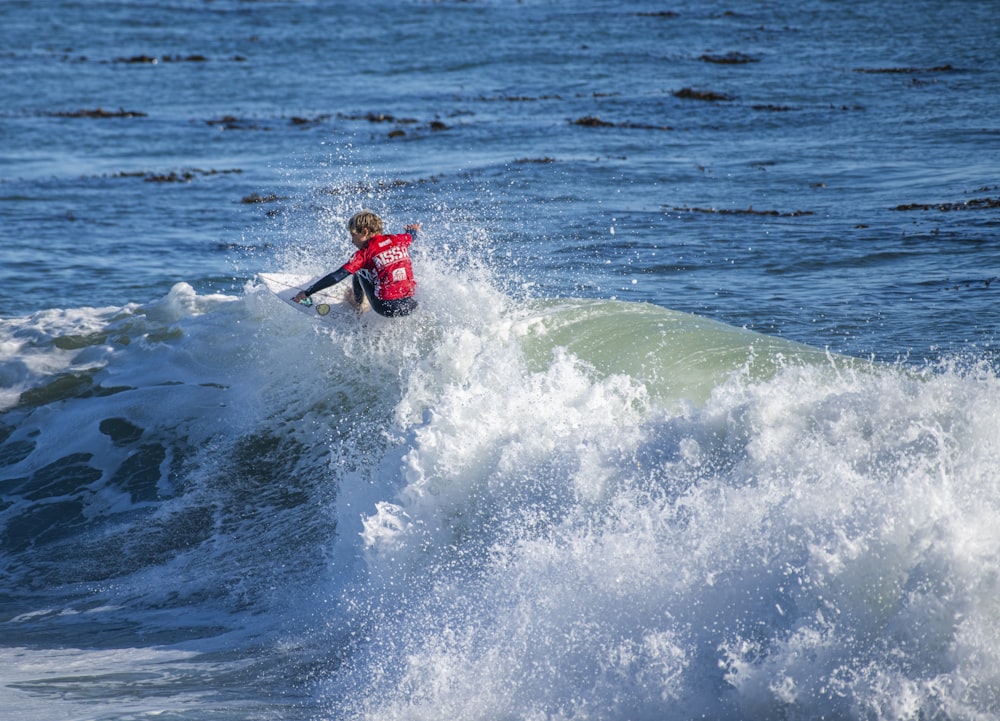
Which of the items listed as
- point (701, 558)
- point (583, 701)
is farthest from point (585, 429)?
point (583, 701)

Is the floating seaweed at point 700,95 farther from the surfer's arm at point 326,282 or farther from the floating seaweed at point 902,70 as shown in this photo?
the surfer's arm at point 326,282

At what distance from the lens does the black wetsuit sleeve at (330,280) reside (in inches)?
381

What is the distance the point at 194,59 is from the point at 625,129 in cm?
1929

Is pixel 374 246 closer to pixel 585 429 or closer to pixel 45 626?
pixel 585 429

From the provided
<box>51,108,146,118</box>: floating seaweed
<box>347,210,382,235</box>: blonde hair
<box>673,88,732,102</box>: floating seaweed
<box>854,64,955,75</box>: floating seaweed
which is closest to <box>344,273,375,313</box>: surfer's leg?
<box>347,210,382,235</box>: blonde hair

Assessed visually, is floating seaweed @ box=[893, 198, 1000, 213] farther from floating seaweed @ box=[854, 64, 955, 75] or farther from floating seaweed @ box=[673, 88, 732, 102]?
floating seaweed @ box=[854, 64, 955, 75]

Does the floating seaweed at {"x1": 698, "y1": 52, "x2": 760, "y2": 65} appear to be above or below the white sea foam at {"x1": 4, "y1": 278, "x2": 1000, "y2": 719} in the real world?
above

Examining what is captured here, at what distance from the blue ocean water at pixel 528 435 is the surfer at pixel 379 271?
1.03 feet

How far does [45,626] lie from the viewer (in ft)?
Answer: 25.7

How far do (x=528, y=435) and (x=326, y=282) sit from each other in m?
2.96

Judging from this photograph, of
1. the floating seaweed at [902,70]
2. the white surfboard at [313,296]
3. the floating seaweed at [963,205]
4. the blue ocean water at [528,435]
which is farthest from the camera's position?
the floating seaweed at [902,70]

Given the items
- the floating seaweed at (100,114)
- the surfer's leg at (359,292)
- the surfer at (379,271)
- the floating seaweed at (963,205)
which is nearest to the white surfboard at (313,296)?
the surfer's leg at (359,292)

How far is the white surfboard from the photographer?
10430 millimetres

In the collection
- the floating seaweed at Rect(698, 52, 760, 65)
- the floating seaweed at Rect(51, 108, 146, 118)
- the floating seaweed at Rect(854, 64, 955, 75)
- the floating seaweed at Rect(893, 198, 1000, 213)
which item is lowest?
the floating seaweed at Rect(893, 198, 1000, 213)
